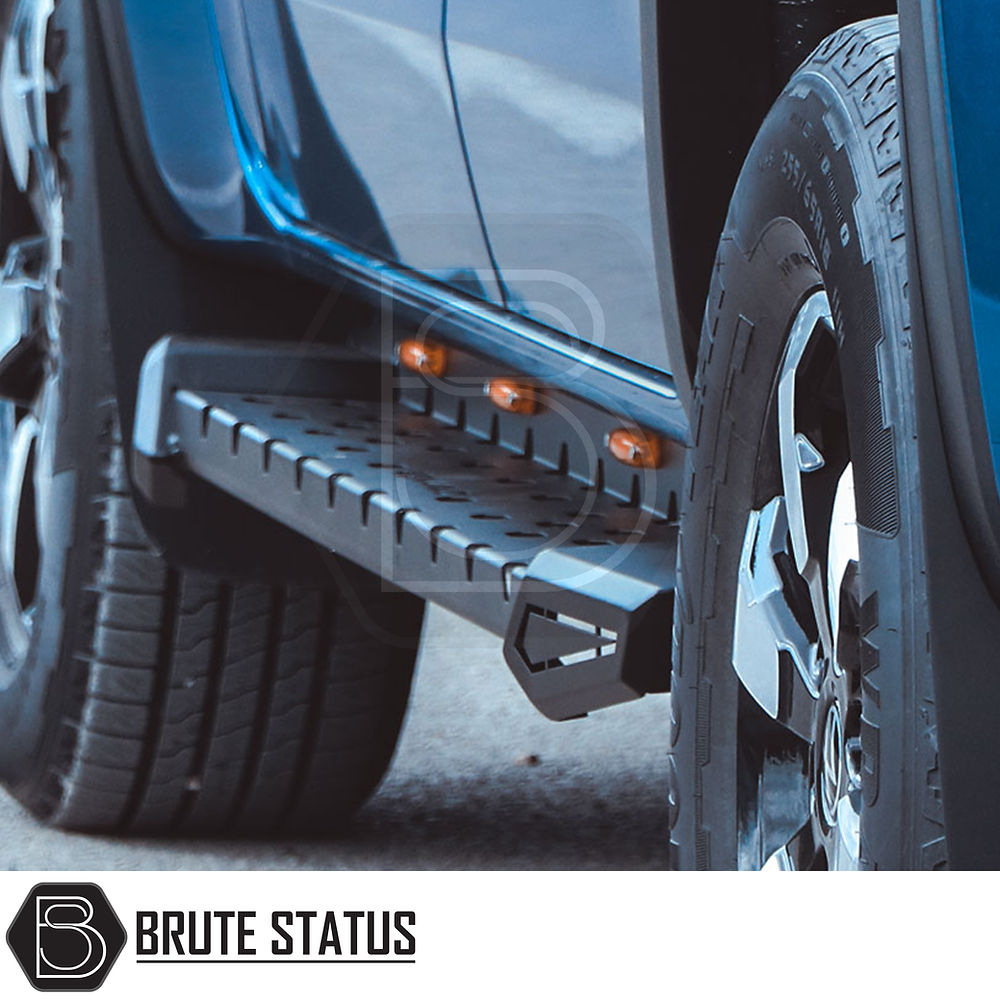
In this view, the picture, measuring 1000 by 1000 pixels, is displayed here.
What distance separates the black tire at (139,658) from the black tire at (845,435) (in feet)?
3.27

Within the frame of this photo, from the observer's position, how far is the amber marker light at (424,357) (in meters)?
2.12

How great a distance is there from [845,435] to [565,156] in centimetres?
48

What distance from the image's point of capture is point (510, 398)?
1.99 metres

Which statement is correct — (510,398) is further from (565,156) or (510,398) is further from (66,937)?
(66,937)

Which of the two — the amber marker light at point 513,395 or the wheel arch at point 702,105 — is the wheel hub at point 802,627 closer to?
the wheel arch at point 702,105

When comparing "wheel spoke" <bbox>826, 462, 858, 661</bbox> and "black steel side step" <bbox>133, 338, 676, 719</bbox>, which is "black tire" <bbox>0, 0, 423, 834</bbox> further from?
"wheel spoke" <bbox>826, 462, 858, 661</bbox>

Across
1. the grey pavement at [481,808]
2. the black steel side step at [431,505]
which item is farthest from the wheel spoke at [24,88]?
the grey pavement at [481,808]

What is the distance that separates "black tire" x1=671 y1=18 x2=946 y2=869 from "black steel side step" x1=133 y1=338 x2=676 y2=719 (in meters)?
0.16

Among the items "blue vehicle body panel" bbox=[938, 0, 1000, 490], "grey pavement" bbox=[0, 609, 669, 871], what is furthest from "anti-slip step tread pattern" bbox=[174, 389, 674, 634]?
"blue vehicle body panel" bbox=[938, 0, 1000, 490]

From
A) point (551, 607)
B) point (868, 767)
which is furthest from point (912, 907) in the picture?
point (551, 607)

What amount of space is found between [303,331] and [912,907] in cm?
148

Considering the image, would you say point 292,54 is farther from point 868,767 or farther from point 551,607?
point 868,767

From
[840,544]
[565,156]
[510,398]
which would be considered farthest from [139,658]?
[840,544]

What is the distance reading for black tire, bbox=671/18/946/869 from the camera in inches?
39.4
